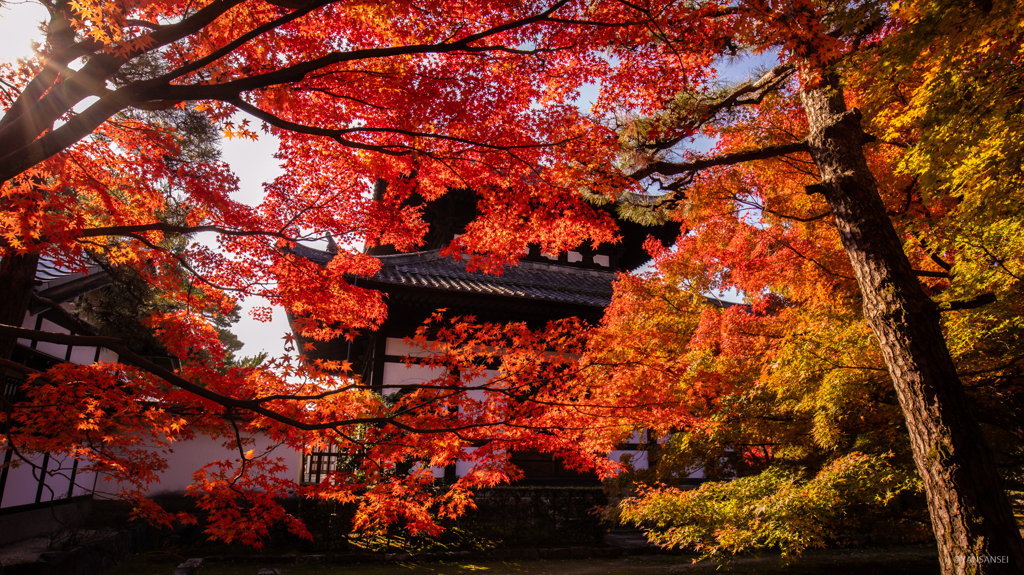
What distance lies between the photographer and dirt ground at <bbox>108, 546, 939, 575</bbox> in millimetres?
7395

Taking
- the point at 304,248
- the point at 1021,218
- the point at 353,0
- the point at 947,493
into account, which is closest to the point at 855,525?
the point at 947,493

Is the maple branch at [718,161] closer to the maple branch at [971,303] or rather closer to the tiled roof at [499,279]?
the maple branch at [971,303]

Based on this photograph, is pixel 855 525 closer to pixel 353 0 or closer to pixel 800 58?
pixel 800 58

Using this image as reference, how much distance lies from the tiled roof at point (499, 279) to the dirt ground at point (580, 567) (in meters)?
4.39

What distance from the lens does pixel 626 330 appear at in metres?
7.46

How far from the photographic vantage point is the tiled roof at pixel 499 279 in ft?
30.1

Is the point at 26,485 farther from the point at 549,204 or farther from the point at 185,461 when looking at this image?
the point at 549,204

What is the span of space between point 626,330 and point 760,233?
7.41 feet

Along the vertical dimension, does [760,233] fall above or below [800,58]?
below

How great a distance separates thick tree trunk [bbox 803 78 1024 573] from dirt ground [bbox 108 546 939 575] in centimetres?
427

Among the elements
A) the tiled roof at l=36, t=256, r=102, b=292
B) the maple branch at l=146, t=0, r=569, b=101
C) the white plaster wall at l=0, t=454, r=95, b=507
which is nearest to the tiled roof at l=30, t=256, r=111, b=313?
the tiled roof at l=36, t=256, r=102, b=292

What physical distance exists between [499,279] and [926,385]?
25.7ft

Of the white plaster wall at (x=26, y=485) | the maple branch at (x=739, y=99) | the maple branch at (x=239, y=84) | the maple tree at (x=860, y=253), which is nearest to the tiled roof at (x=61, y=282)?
the white plaster wall at (x=26, y=485)

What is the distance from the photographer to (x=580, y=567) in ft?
26.0
